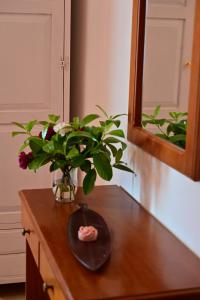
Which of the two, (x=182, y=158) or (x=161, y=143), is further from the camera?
(x=161, y=143)

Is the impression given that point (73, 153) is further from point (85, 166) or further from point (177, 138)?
point (177, 138)

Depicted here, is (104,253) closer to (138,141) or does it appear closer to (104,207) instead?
(104,207)

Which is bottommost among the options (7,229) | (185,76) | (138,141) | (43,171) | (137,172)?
(7,229)

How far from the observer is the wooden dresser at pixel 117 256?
127 centimetres

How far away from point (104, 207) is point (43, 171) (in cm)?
108

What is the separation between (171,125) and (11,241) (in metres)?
1.56

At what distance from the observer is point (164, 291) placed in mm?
1263

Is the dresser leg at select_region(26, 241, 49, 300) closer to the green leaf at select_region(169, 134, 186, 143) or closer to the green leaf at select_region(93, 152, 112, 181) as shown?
the green leaf at select_region(93, 152, 112, 181)

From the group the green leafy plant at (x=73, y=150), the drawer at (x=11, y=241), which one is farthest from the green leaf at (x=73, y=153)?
the drawer at (x=11, y=241)

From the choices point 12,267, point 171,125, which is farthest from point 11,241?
point 171,125

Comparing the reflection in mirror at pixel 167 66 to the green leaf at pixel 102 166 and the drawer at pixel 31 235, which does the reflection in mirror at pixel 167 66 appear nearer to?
the green leaf at pixel 102 166

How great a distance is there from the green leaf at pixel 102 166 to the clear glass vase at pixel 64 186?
0.19 meters

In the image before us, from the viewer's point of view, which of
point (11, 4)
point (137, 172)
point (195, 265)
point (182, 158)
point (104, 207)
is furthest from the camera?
point (11, 4)

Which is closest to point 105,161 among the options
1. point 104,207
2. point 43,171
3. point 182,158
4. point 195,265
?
point 104,207
